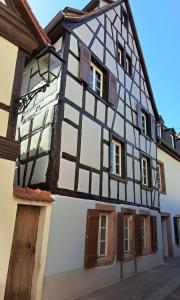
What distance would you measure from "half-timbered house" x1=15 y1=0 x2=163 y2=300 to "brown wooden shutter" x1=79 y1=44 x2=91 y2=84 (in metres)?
0.03

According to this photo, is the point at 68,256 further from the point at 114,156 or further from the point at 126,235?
the point at 114,156

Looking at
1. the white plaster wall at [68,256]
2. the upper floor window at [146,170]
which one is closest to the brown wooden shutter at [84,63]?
the white plaster wall at [68,256]

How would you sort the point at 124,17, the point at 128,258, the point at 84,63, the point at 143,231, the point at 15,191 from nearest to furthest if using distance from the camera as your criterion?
the point at 15,191
the point at 84,63
the point at 128,258
the point at 143,231
the point at 124,17

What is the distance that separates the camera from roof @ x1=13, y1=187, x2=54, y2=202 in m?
3.84

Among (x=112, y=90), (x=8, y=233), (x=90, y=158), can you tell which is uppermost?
(x=112, y=90)

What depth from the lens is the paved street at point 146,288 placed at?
4836mm

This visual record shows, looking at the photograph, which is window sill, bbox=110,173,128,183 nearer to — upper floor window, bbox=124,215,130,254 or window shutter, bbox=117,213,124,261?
window shutter, bbox=117,213,124,261

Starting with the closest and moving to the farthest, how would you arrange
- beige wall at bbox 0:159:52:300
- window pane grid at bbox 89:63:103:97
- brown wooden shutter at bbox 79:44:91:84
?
1. beige wall at bbox 0:159:52:300
2. brown wooden shutter at bbox 79:44:91:84
3. window pane grid at bbox 89:63:103:97

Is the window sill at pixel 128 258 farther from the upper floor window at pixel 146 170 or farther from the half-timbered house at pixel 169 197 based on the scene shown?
the half-timbered house at pixel 169 197

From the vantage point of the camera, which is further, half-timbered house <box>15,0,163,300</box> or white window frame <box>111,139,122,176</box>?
white window frame <box>111,139,122,176</box>

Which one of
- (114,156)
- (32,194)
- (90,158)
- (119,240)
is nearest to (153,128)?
(114,156)

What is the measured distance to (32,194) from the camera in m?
4.09

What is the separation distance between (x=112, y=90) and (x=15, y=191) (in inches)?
187

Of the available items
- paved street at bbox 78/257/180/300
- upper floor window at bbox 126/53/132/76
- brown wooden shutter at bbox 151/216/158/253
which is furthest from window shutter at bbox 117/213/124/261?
upper floor window at bbox 126/53/132/76
